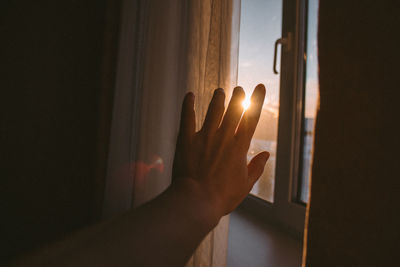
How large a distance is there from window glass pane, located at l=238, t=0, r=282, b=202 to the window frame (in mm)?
76

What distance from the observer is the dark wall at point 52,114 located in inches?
46.0

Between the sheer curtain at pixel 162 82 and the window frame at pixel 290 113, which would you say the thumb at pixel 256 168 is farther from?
the window frame at pixel 290 113

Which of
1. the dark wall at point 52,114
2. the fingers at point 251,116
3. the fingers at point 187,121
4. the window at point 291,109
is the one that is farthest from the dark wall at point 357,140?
the dark wall at point 52,114

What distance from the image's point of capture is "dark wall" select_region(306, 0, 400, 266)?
249mm

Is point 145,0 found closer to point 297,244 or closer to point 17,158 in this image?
point 17,158

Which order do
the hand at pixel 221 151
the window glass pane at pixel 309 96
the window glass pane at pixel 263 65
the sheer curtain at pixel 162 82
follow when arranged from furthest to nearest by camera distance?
the window glass pane at pixel 263 65
the window glass pane at pixel 309 96
the sheer curtain at pixel 162 82
the hand at pixel 221 151

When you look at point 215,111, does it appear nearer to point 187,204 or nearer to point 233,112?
point 233,112

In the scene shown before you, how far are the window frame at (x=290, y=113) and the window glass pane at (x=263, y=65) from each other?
0.08 m

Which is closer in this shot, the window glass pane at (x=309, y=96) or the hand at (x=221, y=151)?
the hand at (x=221, y=151)

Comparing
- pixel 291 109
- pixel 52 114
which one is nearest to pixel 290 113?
pixel 291 109

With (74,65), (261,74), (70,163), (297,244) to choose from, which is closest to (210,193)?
(297,244)

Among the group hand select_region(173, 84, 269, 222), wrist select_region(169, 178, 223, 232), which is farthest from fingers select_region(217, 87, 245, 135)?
wrist select_region(169, 178, 223, 232)

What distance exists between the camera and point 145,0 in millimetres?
1061

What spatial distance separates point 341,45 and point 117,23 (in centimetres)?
135
